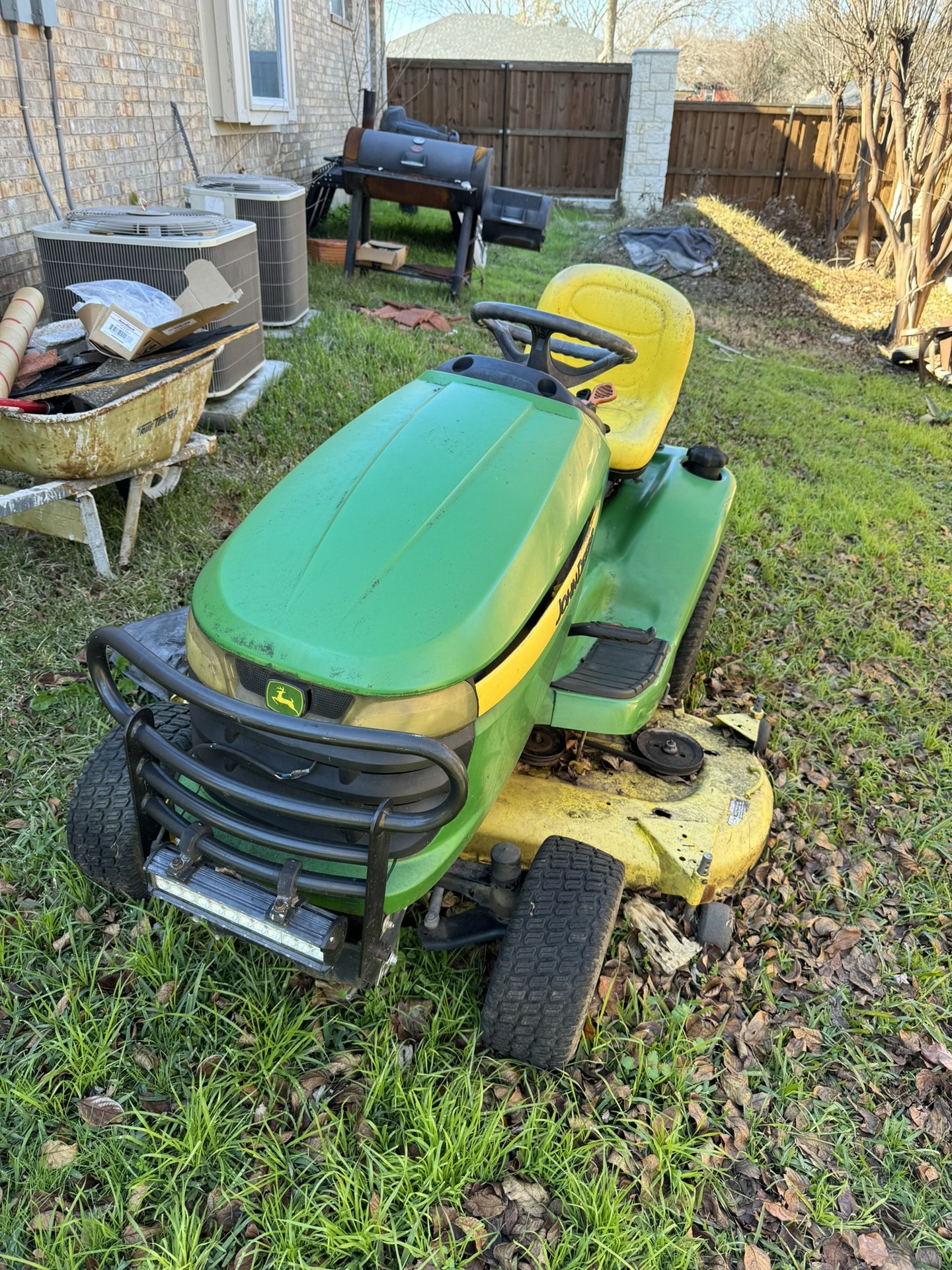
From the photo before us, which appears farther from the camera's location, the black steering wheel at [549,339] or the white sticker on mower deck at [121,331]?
the white sticker on mower deck at [121,331]

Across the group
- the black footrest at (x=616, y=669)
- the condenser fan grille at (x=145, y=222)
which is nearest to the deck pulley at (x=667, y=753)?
the black footrest at (x=616, y=669)

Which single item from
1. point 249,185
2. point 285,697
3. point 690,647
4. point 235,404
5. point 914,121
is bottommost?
point 690,647

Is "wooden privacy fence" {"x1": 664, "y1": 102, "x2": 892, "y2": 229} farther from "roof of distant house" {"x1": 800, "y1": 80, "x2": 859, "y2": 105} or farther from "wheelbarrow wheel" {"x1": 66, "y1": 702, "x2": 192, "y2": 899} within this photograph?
"wheelbarrow wheel" {"x1": 66, "y1": 702, "x2": 192, "y2": 899}

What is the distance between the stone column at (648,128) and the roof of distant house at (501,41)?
150ft

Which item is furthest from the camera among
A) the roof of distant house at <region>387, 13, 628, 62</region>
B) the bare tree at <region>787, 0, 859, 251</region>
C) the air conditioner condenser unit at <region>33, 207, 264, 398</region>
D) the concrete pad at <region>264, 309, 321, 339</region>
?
the roof of distant house at <region>387, 13, 628, 62</region>

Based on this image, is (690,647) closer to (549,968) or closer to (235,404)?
(549,968)

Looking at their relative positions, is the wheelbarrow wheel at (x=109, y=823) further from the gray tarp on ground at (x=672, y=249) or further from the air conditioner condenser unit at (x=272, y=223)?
the gray tarp on ground at (x=672, y=249)

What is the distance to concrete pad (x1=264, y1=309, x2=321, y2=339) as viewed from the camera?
6133mm

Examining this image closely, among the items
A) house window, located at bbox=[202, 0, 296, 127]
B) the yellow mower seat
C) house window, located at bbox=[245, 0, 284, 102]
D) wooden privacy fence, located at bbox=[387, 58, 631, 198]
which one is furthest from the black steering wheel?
wooden privacy fence, located at bbox=[387, 58, 631, 198]

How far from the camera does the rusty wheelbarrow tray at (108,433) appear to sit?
9.96 ft

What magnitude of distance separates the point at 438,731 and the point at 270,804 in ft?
1.09

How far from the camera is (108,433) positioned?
3191 millimetres

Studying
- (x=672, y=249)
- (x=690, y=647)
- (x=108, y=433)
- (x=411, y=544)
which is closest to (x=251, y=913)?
(x=411, y=544)

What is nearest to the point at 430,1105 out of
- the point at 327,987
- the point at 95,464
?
the point at 327,987
